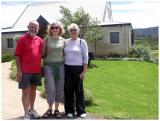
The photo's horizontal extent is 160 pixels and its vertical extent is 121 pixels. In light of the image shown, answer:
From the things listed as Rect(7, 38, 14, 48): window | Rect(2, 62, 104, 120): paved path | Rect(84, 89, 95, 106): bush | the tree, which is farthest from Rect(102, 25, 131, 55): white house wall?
Rect(84, 89, 95, 106): bush

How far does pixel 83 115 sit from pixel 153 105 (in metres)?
5.05

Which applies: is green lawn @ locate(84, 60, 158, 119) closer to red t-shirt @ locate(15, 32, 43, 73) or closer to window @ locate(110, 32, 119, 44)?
red t-shirt @ locate(15, 32, 43, 73)

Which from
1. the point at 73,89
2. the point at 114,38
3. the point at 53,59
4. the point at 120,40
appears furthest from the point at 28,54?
the point at 114,38

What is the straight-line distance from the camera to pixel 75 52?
26.1 ft

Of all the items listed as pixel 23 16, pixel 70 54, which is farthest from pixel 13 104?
pixel 23 16

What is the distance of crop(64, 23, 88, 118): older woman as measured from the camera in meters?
7.94

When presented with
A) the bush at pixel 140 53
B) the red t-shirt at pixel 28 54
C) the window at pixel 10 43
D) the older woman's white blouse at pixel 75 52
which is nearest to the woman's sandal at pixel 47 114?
the red t-shirt at pixel 28 54

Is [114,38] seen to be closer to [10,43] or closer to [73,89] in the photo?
[10,43]

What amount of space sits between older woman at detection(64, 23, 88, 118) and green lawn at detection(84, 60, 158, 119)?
1241 millimetres

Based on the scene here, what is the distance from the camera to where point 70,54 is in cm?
793

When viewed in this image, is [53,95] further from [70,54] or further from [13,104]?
[13,104]

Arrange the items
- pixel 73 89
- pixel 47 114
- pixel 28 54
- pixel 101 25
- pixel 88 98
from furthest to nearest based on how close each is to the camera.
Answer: pixel 101 25, pixel 88 98, pixel 73 89, pixel 47 114, pixel 28 54

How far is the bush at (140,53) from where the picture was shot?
30.8 metres

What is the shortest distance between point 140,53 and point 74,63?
2370cm
